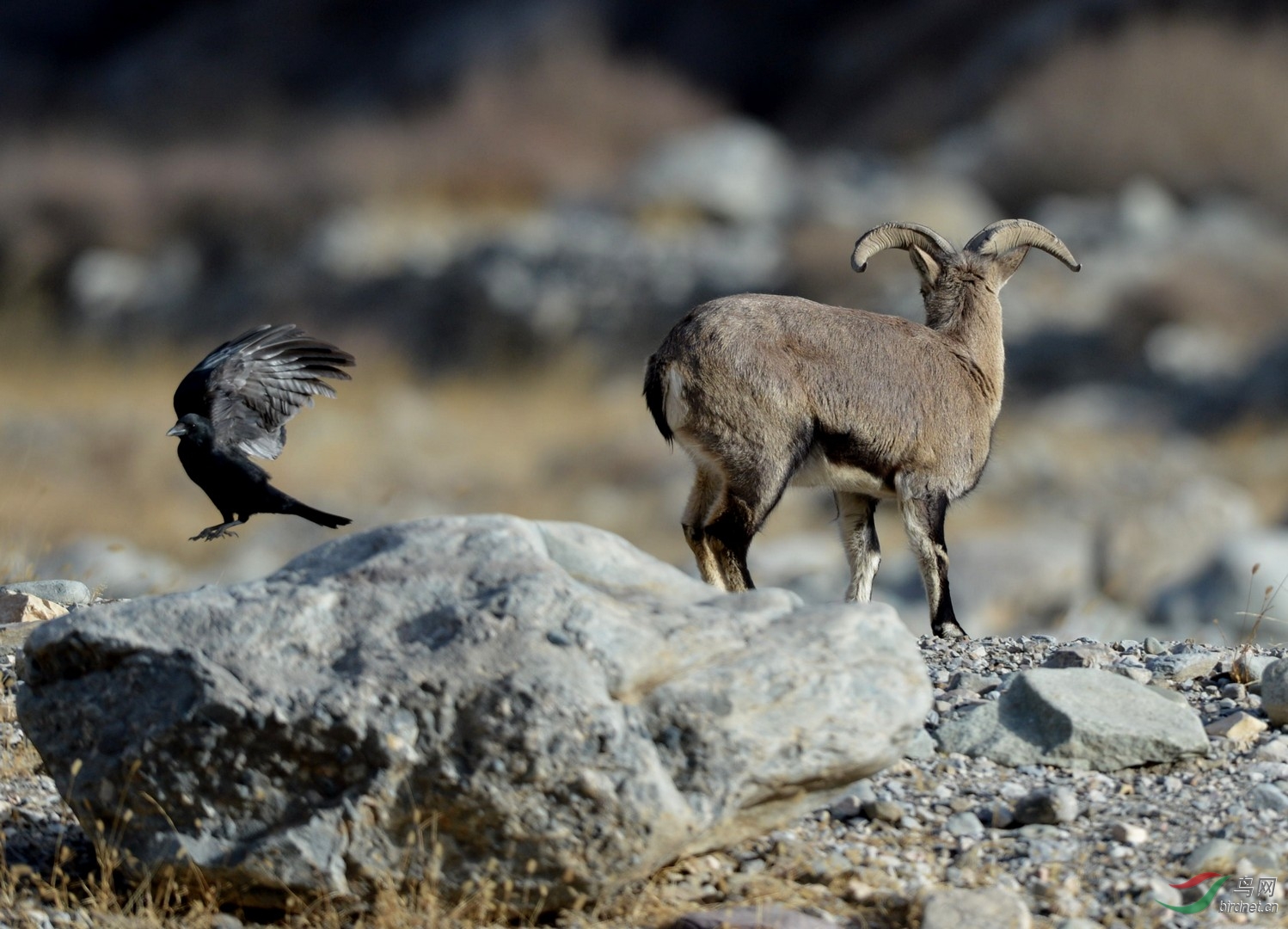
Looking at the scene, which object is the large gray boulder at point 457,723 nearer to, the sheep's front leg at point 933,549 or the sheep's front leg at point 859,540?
the sheep's front leg at point 933,549

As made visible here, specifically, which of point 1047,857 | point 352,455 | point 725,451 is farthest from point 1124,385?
point 1047,857

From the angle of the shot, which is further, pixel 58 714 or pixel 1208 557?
pixel 1208 557

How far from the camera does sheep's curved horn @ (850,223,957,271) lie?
8.52 m

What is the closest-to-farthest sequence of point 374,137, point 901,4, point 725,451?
point 725,451
point 374,137
point 901,4

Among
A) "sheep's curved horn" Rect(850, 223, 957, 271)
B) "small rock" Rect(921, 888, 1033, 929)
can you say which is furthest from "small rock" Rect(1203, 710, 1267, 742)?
"sheep's curved horn" Rect(850, 223, 957, 271)

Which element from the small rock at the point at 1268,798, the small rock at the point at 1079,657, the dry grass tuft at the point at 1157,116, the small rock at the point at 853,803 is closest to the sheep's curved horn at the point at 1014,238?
the small rock at the point at 1079,657

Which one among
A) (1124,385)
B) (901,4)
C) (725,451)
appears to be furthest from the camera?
(901,4)

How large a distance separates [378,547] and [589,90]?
3121cm

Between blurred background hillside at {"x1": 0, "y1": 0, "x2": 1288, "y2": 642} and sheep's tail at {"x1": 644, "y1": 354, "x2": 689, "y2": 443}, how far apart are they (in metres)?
3.90

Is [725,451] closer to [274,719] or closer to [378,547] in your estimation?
[378,547]

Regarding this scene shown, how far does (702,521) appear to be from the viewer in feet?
26.8

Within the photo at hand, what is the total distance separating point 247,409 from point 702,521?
7.23 ft

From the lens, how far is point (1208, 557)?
15.5 m

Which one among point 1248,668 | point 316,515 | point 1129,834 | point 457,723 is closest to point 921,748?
point 1129,834
